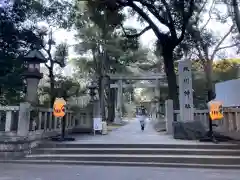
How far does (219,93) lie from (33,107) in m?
8.16

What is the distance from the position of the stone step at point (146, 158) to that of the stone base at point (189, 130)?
2290 millimetres

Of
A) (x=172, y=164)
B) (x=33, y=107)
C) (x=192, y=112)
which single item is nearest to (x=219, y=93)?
(x=192, y=112)

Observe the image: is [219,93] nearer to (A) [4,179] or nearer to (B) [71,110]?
(B) [71,110]

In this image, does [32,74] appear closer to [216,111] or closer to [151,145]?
[151,145]

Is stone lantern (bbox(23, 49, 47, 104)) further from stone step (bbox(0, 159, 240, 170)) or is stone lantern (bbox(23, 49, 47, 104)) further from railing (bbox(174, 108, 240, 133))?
railing (bbox(174, 108, 240, 133))

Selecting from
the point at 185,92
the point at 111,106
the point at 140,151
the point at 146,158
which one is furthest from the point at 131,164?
the point at 111,106

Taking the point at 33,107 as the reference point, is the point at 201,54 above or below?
above

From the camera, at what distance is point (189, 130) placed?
9.98 m

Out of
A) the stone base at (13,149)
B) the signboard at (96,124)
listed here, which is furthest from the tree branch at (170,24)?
the stone base at (13,149)

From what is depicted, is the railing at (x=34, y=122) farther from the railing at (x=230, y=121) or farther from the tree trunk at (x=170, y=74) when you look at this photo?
the railing at (x=230, y=121)

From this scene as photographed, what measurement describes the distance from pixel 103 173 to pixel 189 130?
485cm

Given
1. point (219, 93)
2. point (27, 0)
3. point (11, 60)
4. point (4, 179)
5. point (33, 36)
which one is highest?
point (27, 0)

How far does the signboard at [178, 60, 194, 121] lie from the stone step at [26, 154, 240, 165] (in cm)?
355

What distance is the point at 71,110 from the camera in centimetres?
1292
